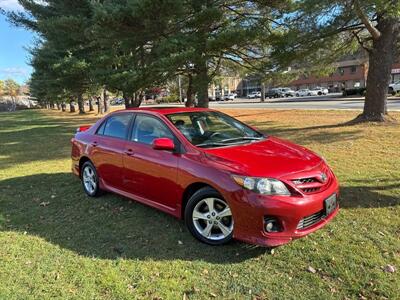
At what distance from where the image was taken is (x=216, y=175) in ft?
13.5

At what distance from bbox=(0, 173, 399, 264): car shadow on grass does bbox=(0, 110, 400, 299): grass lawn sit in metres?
0.01

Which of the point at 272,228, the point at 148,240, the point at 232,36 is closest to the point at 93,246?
the point at 148,240

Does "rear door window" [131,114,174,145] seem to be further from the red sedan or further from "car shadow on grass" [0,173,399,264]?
"car shadow on grass" [0,173,399,264]

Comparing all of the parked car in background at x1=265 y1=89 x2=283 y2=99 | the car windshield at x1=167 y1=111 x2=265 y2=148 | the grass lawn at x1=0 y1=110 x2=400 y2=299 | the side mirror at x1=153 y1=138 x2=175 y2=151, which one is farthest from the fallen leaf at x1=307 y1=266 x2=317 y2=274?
the parked car in background at x1=265 y1=89 x2=283 y2=99

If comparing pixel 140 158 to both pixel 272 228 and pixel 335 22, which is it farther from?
pixel 335 22

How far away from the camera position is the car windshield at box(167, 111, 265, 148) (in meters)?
4.85

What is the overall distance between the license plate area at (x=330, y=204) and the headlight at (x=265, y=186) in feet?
1.79

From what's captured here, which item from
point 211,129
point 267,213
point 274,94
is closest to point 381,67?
point 211,129

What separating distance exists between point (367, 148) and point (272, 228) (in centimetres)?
645

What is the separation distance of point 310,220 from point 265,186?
628 millimetres

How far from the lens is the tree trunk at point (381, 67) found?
13.3 meters

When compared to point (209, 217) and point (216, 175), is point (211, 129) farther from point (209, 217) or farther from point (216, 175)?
point (209, 217)

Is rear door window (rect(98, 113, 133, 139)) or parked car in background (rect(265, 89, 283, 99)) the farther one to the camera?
parked car in background (rect(265, 89, 283, 99))

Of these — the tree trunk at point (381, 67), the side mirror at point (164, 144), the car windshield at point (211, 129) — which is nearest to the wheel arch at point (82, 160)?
the car windshield at point (211, 129)
